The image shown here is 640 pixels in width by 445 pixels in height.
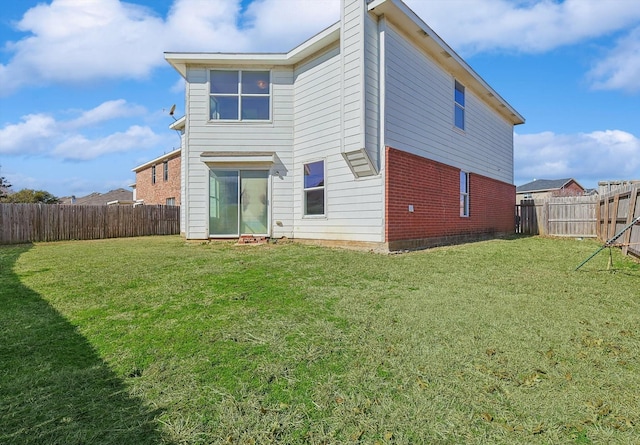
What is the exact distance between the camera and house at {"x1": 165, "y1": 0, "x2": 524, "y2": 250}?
338 inches

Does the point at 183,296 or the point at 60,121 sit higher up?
the point at 60,121

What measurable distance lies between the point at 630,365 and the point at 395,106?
7.76 meters

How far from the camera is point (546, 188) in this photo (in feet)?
123

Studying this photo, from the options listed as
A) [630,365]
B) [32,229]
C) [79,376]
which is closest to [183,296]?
[79,376]

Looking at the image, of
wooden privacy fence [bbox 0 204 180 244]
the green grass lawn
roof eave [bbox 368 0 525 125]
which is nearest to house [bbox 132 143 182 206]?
wooden privacy fence [bbox 0 204 180 244]

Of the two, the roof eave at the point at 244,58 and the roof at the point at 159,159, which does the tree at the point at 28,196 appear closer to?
the roof at the point at 159,159

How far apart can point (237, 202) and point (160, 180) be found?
16179 millimetres

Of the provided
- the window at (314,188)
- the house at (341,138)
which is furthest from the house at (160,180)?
the window at (314,188)

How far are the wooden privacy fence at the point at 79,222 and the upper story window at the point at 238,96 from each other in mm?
8423

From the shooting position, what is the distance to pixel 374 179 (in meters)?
8.73

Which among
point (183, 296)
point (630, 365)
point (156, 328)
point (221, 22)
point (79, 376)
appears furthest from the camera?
point (221, 22)

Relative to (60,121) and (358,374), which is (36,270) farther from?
(60,121)

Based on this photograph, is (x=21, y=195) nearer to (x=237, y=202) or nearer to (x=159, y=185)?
(x=159, y=185)

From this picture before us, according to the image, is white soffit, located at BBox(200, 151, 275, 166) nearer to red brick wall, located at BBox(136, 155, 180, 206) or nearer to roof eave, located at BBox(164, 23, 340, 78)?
roof eave, located at BBox(164, 23, 340, 78)
